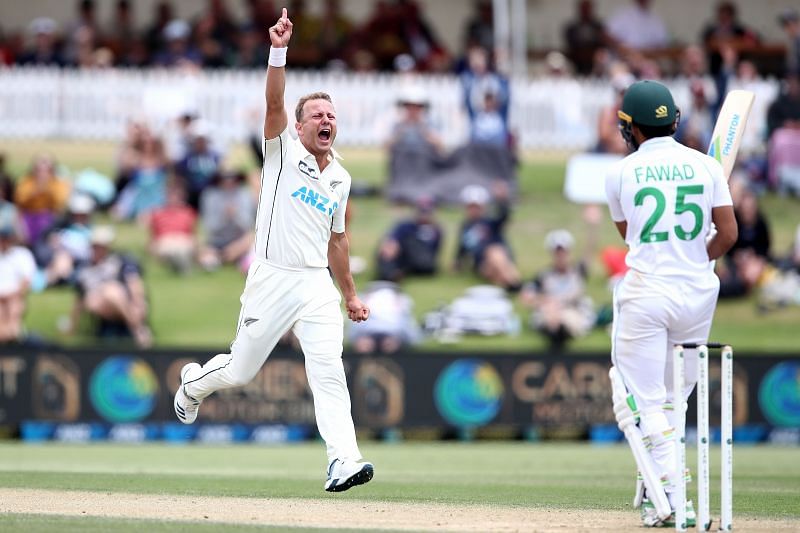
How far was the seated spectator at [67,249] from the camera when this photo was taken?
20.1m

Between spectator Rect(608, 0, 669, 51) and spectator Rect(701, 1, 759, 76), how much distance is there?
82 centimetres

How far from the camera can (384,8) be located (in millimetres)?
26266

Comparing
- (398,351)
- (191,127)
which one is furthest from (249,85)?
(398,351)

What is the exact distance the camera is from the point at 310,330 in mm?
8352

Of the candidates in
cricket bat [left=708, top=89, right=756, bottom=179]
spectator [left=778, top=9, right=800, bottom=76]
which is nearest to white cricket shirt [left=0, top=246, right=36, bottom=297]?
cricket bat [left=708, top=89, right=756, bottom=179]

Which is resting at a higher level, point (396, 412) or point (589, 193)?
point (589, 193)

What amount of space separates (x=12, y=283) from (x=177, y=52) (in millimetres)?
7313

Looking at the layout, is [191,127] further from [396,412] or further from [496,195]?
[396,412]

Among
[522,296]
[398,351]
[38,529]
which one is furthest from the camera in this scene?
[522,296]

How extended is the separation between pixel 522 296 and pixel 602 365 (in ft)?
8.06

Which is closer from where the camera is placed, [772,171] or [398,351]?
[398,351]

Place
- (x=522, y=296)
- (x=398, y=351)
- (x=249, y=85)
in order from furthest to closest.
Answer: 1. (x=249, y=85)
2. (x=522, y=296)
3. (x=398, y=351)

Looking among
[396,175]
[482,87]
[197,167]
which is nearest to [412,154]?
[396,175]

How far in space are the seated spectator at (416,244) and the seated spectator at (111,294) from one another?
3.54 meters
